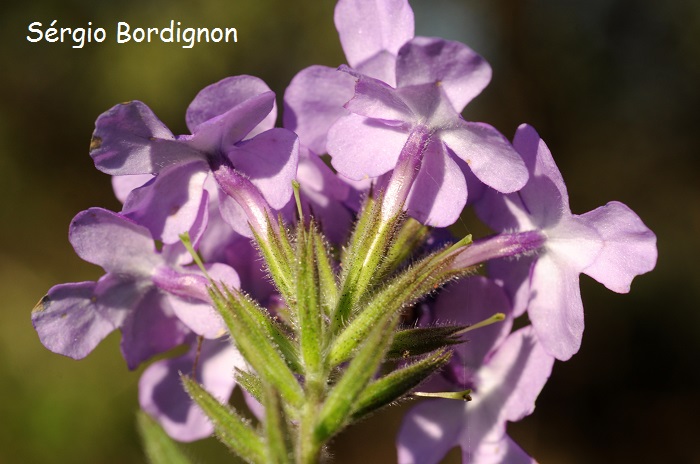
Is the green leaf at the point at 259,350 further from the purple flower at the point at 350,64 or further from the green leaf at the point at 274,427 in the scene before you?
the purple flower at the point at 350,64

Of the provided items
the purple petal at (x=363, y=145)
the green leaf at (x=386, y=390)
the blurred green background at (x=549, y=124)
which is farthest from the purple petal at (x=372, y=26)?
the blurred green background at (x=549, y=124)

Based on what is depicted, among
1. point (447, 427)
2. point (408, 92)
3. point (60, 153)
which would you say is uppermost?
point (408, 92)

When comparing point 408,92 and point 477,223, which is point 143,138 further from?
point 477,223

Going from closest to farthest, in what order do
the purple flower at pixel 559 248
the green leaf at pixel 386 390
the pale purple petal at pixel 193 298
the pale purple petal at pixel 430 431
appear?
1. the green leaf at pixel 386 390
2. the purple flower at pixel 559 248
3. the pale purple petal at pixel 193 298
4. the pale purple petal at pixel 430 431

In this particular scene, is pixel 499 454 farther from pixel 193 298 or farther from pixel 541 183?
pixel 193 298

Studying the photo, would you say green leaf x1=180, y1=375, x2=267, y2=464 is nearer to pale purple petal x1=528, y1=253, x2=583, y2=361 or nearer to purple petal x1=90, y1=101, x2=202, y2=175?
purple petal x1=90, y1=101, x2=202, y2=175

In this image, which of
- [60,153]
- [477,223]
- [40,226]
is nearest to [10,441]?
[40,226]
